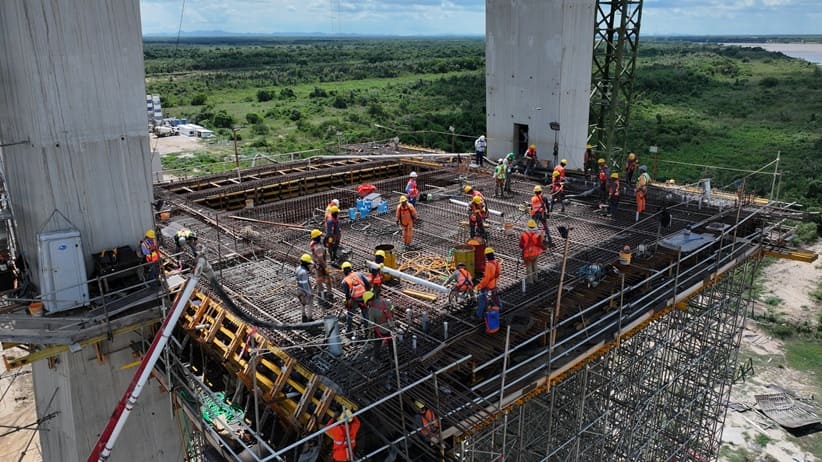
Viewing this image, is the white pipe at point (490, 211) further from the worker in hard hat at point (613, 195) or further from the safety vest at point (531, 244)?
the safety vest at point (531, 244)

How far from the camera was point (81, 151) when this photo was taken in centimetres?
1390

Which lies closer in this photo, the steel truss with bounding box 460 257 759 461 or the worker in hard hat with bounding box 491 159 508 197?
the steel truss with bounding box 460 257 759 461

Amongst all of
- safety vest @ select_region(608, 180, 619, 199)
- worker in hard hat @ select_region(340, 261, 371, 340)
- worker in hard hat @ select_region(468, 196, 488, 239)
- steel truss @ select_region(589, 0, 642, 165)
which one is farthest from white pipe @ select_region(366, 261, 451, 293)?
steel truss @ select_region(589, 0, 642, 165)

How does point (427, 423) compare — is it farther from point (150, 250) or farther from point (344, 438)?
point (150, 250)

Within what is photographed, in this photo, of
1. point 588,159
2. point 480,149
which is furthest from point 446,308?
point 588,159

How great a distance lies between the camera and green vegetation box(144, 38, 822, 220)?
65438 mm

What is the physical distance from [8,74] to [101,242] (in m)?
4.19

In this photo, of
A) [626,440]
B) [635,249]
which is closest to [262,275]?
[635,249]

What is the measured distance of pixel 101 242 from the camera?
14734 mm

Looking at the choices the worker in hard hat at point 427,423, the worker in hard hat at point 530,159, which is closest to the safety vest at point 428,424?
the worker in hard hat at point 427,423

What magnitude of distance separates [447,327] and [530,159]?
48.3 feet

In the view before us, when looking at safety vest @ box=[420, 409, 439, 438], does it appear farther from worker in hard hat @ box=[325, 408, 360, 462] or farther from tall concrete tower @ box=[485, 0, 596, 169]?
tall concrete tower @ box=[485, 0, 596, 169]

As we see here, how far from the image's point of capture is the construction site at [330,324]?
11227 millimetres

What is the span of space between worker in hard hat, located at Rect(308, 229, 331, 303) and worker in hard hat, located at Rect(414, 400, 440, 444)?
471cm
